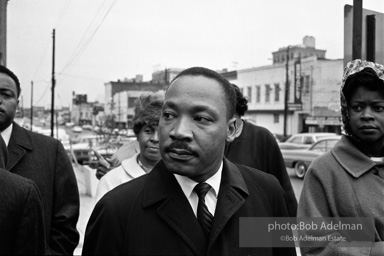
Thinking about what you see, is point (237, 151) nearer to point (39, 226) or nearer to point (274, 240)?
point (274, 240)

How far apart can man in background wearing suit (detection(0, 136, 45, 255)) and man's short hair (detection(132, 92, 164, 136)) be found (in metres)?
1.55

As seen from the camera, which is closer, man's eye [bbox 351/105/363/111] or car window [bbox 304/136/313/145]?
man's eye [bbox 351/105/363/111]

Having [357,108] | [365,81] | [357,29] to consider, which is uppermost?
[357,29]

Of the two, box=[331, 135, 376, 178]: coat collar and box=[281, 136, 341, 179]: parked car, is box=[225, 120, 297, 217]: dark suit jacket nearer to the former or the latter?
box=[331, 135, 376, 178]: coat collar

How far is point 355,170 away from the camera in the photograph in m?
2.30

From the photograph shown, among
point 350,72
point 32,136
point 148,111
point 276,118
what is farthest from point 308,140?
point 276,118

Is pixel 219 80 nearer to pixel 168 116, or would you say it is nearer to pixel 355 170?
pixel 168 116

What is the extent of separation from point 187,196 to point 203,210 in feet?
0.29

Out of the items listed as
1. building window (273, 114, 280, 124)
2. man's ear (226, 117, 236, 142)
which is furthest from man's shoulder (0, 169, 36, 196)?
building window (273, 114, 280, 124)

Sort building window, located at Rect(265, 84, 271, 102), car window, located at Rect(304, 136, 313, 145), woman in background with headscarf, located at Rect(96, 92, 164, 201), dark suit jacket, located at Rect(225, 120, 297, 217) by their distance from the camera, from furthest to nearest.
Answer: building window, located at Rect(265, 84, 271, 102) < car window, located at Rect(304, 136, 313, 145) < dark suit jacket, located at Rect(225, 120, 297, 217) < woman in background with headscarf, located at Rect(96, 92, 164, 201)

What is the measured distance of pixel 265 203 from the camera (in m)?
1.91

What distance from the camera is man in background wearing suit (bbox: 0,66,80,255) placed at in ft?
9.01

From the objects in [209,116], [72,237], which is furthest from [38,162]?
[209,116]

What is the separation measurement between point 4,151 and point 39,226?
1.27 feet
